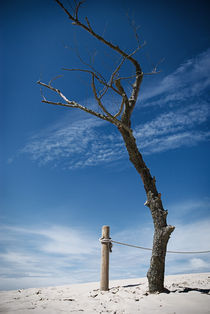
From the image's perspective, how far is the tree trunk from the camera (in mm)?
4621

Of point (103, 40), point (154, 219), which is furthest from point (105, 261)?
point (103, 40)

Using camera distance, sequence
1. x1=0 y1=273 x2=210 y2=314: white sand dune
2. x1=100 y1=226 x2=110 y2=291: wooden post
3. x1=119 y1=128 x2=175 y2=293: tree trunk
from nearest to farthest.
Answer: x1=0 y1=273 x2=210 y2=314: white sand dune → x1=119 y1=128 x2=175 y2=293: tree trunk → x1=100 y1=226 x2=110 y2=291: wooden post

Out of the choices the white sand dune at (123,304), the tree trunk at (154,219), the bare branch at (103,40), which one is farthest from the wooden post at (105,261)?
the bare branch at (103,40)

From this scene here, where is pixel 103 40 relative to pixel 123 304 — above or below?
above

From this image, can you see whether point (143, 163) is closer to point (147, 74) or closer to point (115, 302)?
point (147, 74)

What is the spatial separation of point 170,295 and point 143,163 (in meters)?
2.44

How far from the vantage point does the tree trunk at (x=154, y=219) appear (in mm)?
4621

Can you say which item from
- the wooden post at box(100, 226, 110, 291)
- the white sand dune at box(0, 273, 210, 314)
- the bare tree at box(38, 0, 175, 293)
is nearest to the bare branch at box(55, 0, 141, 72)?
the bare tree at box(38, 0, 175, 293)

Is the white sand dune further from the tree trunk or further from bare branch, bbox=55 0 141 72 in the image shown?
bare branch, bbox=55 0 141 72

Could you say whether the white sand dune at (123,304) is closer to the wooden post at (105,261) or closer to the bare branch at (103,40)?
the wooden post at (105,261)

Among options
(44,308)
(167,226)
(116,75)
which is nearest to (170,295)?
(167,226)

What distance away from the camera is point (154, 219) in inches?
194

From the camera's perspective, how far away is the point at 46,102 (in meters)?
6.04

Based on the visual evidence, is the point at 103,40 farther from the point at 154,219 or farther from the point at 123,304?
the point at 123,304
